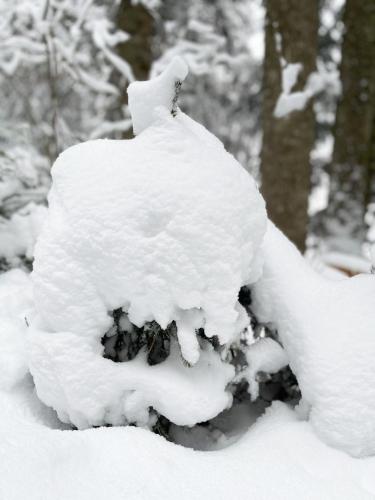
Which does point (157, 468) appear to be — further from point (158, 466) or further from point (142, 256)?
point (142, 256)

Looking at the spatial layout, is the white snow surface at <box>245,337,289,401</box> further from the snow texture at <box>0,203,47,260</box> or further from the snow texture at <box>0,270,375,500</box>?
the snow texture at <box>0,203,47,260</box>

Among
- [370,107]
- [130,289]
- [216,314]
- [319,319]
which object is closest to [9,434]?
[130,289]

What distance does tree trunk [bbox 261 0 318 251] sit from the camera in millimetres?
5016

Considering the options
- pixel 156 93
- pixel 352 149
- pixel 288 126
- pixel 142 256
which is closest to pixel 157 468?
pixel 142 256

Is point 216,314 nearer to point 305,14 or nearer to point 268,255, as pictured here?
point 268,255

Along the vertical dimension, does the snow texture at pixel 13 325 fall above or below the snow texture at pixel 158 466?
below

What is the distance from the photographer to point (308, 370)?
6.72 ft

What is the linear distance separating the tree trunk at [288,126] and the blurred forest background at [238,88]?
1 cm

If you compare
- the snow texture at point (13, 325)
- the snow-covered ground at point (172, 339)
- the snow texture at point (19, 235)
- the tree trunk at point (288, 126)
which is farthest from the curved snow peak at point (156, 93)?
the tree trunk at point (288, 126)

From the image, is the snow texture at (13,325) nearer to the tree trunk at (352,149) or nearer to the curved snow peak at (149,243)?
the curved snow peak at (149,243)

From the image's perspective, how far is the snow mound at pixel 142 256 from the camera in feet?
6.14

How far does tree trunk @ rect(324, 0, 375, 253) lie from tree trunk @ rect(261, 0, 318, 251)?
104 inches

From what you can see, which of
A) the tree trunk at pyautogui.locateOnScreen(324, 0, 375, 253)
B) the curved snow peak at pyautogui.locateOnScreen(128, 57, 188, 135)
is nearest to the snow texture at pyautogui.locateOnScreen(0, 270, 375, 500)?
the curved snow peak at pyautogui.locateOnScreen(128, 57, 188, 135)

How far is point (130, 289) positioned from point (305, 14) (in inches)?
167
